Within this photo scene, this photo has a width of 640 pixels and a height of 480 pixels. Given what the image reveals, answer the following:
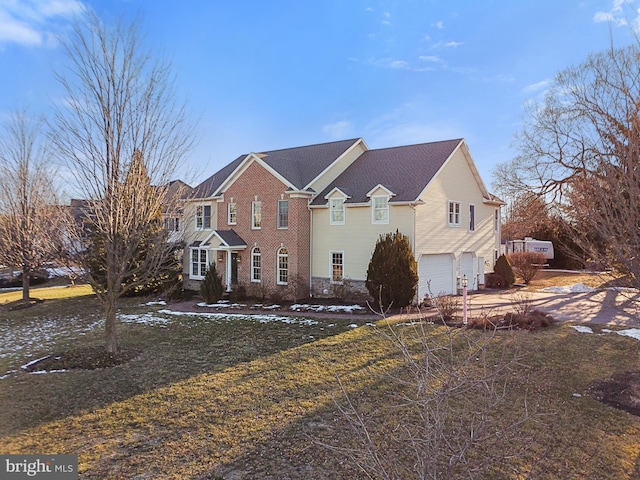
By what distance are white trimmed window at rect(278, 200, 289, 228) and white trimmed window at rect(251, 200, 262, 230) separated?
1.38 meters

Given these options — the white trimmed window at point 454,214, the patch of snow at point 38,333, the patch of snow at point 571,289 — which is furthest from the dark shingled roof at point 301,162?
the patch of snow at point 571,289

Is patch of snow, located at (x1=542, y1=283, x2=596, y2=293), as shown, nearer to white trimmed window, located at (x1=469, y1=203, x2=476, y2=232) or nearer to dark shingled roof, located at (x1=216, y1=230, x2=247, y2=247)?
white trimmed window, located at (x1=469, y1=203, x2=476, y2=232)

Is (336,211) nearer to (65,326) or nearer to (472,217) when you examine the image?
(472,217)

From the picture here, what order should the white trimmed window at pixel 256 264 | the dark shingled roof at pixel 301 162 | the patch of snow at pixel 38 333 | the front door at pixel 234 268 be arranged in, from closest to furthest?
the patch of snow at pixel 38 333 → the dark shingled roof at pixel 301 162 → the white trimmed window at pixel 256 264 → the front door at pixel 234 268

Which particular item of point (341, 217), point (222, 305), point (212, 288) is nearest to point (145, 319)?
point (222, 305)

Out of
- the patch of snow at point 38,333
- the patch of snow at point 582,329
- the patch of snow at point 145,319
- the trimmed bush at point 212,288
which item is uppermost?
the trimmed bush at point 212,288

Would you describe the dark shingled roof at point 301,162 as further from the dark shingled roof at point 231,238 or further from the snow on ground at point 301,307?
the snow on ground at point 301,307

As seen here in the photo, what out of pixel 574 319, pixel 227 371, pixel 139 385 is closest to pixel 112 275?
pixel 139 385

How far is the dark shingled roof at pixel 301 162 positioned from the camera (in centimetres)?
2203

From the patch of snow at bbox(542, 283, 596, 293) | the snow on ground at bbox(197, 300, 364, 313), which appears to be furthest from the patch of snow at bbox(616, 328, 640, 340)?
the patch of snow at bbox(542, 283, 596, 293)

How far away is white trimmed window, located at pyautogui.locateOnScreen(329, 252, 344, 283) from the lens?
20438 mm

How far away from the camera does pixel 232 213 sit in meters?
23.8

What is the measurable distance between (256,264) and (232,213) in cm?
356

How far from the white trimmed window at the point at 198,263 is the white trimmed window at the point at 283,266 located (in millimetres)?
5605
